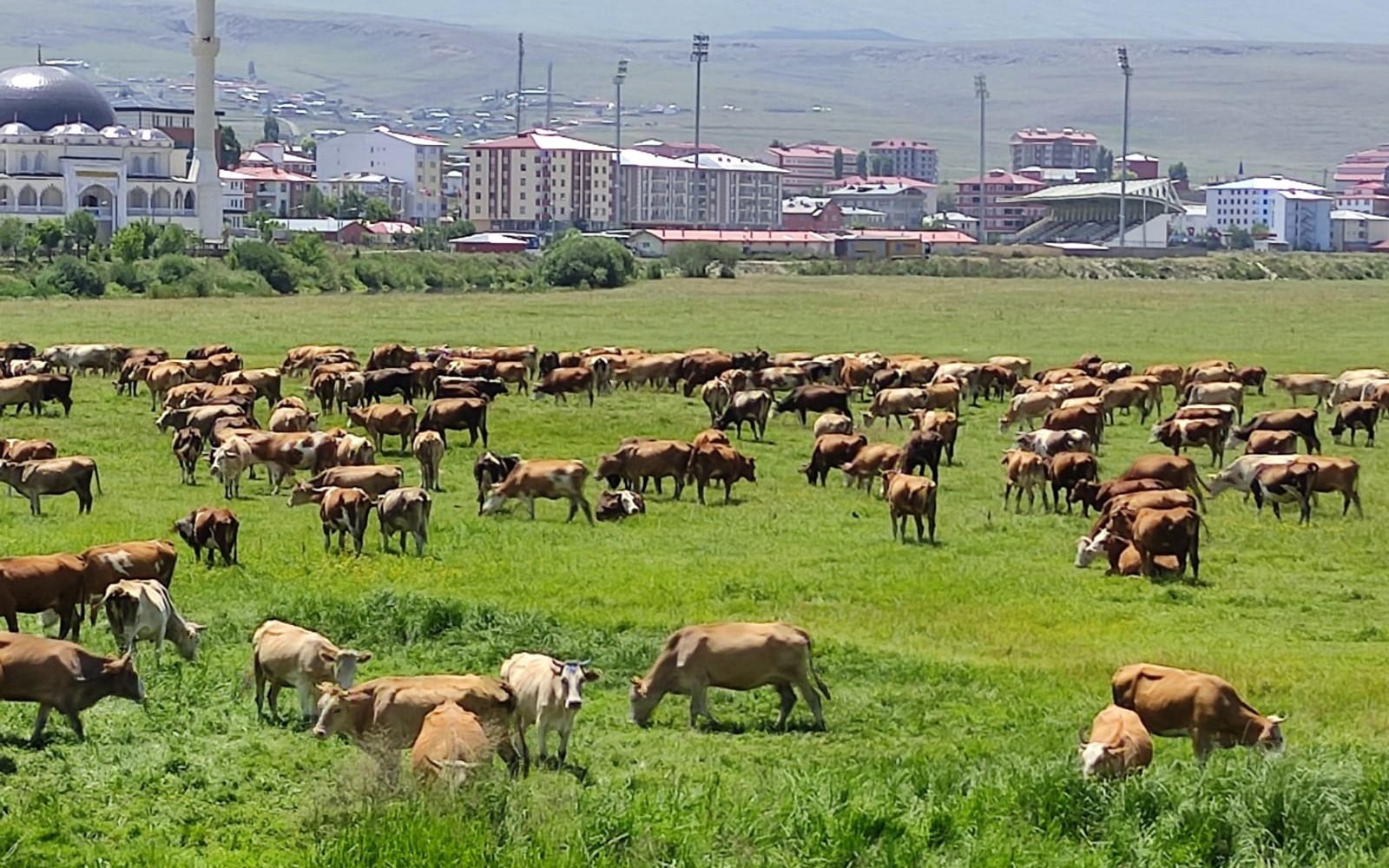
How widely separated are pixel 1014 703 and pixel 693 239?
128269 millimetres

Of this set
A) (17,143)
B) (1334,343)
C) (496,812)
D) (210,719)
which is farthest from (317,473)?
(17,143)

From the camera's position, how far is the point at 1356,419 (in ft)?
110

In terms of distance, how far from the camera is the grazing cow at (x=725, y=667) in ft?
49.2

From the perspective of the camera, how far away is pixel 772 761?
14102 millimetres

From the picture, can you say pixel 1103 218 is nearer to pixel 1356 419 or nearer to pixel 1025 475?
pixel 1356 419

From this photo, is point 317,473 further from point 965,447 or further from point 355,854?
point 355,854

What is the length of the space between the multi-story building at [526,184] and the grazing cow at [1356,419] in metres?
150

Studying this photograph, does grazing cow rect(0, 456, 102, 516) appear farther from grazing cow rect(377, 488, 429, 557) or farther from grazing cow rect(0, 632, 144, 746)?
grazing cow rect(0, 632, 144, 746)

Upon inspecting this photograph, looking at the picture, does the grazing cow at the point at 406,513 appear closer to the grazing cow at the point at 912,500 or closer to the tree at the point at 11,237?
the grazing cow at the point at 912,500

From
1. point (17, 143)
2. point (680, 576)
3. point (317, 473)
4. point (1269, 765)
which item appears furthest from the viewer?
point (17, 143)

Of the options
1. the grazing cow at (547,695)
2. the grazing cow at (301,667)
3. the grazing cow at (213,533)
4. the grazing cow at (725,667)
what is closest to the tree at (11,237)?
the grazing cow at (213,533)

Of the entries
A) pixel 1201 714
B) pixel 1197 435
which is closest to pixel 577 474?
pixel 1197 435

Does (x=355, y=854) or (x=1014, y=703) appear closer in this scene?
(x=355, y=854)

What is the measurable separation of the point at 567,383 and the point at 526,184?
148m
